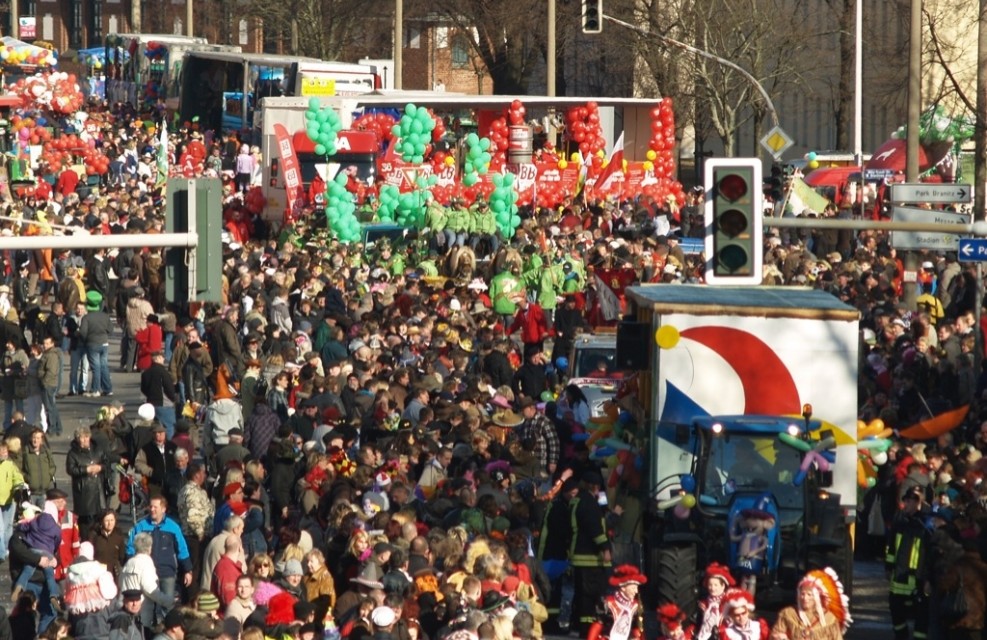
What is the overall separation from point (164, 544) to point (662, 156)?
2931 centimetres

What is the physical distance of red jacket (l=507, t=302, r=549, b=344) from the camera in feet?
95.3

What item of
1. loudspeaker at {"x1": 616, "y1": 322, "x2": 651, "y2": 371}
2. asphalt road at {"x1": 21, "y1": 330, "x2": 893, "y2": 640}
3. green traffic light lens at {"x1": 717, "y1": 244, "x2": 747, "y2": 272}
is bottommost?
asphalt road at {"x1": 21, "y1": 330, "x2": 893, "y2": 640}

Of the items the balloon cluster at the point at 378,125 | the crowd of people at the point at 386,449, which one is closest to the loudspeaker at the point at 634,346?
the crowd of people at the point at 386,449

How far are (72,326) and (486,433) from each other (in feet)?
39.5

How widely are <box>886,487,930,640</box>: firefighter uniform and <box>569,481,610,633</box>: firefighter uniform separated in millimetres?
2141

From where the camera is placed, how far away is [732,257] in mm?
14664

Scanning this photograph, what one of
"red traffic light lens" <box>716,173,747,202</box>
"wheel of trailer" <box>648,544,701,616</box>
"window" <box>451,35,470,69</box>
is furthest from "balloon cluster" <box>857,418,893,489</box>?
"window" <box>451,35,470,69</box>

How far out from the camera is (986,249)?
20547mm

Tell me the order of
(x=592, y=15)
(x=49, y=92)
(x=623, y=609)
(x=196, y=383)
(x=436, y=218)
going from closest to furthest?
1. (x=623, y=609)
2. (x=196, y=383)
3. (x=592, y=15)
4. (x=436, y=218)
5. (x=49, y=92)

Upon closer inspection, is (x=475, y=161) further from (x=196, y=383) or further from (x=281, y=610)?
(x=281, y=610)

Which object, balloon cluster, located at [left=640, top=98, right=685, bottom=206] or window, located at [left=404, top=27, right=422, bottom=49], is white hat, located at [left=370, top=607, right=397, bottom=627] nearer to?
balloon cluster, located at [left=640, top=98, right=685, bottom=206]

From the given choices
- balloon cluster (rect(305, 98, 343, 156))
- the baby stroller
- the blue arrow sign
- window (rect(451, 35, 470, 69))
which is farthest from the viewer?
window (rect(451, 35, 470, 69))

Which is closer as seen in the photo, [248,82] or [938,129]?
[938,129]

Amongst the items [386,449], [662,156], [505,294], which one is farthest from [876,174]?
[386,449]
